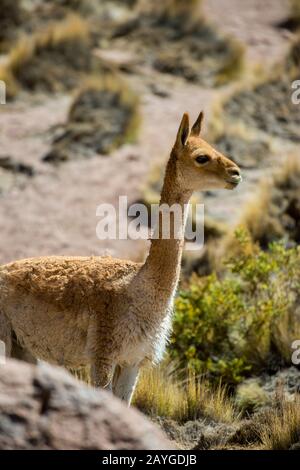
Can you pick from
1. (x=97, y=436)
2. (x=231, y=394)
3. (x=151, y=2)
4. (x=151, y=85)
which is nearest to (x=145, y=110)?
(x=151, y=85)

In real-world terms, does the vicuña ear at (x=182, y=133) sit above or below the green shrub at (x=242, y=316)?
above

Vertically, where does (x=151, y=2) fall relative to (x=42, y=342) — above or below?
below

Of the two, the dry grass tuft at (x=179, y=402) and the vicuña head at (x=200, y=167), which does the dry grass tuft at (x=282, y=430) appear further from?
the vicuña head at (x=200, y=167)

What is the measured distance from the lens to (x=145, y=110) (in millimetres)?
16234

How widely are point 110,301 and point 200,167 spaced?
102 cm

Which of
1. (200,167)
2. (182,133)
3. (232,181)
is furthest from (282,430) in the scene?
(182,133)

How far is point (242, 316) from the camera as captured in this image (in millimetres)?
8781

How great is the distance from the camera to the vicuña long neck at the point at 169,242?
19.1 feet

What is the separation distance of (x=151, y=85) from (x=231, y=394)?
10.7m

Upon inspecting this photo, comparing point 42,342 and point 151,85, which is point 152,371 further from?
point 151,85

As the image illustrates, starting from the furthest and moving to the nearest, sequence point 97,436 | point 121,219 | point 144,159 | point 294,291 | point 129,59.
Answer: point 129,59 → point 144,159 → point 121,219 → point 294,291 → point 97,436

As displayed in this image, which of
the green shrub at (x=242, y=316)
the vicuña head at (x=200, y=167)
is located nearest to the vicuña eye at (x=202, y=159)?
the vicuña head at (x=200, y=167)

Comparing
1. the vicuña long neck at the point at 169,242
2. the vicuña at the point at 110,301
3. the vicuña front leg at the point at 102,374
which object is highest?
the vicuña long neck at the point at 169,242

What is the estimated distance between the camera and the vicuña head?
591 centimetres
